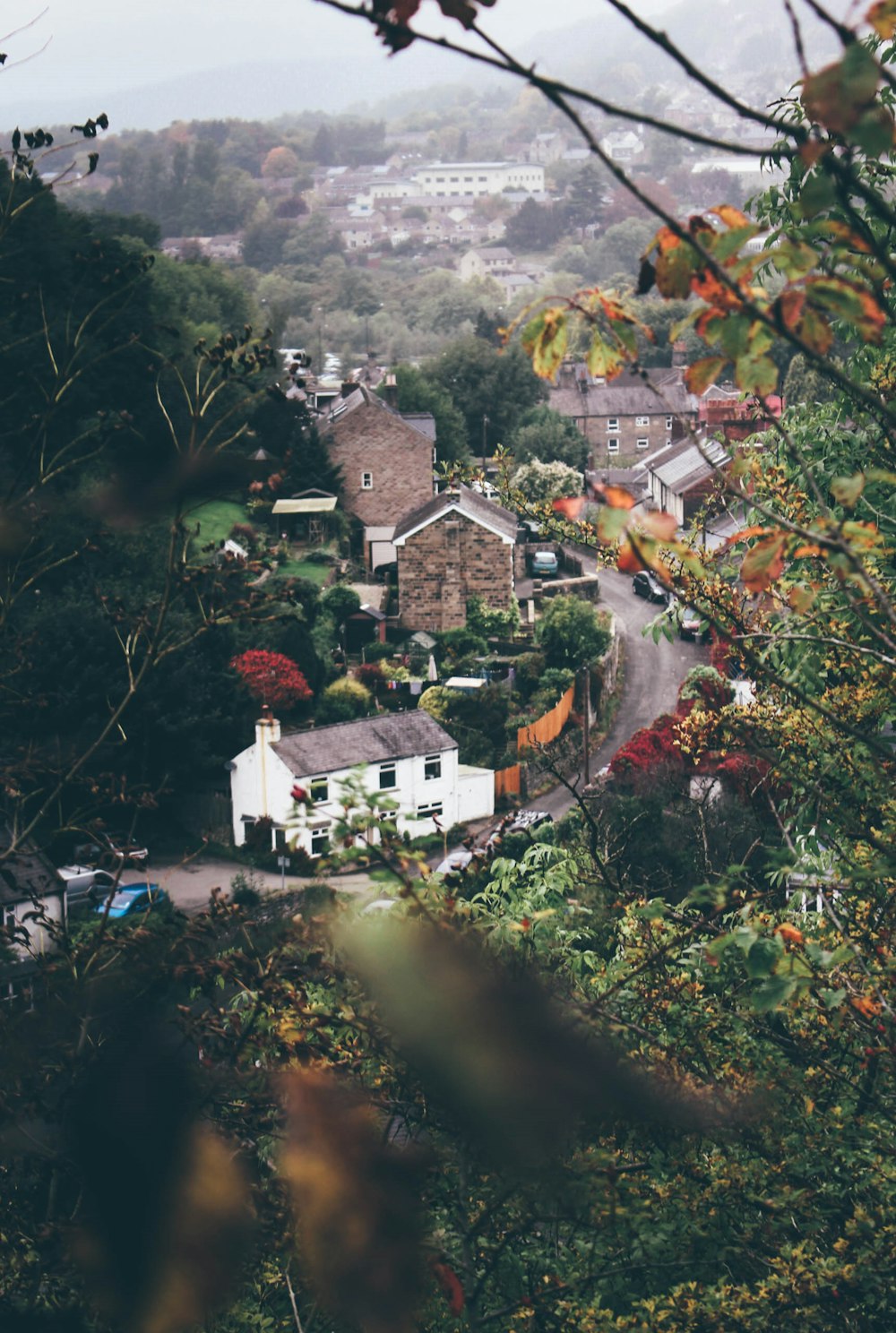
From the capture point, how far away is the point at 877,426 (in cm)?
717

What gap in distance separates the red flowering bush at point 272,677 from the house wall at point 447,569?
20.2ft

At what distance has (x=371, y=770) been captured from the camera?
23.2 metres

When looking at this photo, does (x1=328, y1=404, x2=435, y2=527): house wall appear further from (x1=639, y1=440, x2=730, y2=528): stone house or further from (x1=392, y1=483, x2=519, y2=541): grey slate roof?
(x1=639, y1=440, x2=730, y2=528): stone house

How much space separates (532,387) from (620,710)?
29.8 m

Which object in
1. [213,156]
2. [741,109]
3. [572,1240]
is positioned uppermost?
[741,109]

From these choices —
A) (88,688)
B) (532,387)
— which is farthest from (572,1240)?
(532,387)

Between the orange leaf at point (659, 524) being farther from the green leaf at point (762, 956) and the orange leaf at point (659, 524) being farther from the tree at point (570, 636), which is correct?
the tree at point (570, 636)

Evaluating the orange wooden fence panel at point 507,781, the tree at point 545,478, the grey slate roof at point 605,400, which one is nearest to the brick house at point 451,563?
the orange wooden fence panel at point 507,781

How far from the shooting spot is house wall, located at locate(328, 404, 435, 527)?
3981 centimetres

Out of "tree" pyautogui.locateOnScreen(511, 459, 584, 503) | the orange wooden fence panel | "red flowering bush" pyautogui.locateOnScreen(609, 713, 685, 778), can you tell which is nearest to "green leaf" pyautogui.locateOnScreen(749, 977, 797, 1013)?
"red flowering bush" pyautogui.locateOnScreen(609, 713, 685, 778)

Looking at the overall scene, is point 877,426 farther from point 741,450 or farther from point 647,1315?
point 647,1315

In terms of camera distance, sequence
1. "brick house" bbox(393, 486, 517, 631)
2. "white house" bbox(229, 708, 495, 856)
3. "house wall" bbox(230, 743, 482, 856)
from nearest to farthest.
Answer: "white house" bbox(229, 708, 495, 856) → "house wall" bbox(230, 743, 482, 856) → "brick house" bbox(393, 486, 517, 631)

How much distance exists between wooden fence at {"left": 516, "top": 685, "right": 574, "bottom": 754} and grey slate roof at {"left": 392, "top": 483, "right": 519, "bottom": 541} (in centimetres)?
538

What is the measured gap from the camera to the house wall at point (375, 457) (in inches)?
1567
